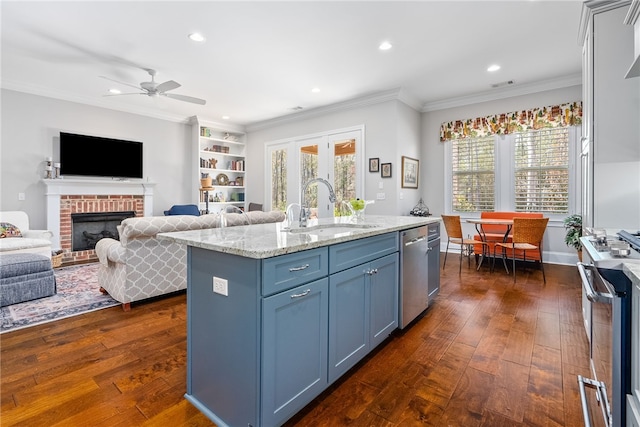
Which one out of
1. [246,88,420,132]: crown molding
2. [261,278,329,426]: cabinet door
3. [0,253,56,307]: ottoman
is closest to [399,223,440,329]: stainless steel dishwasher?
[261,278,329,426]: cabinet door

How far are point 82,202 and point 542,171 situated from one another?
7.73 m

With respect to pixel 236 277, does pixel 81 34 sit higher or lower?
higher

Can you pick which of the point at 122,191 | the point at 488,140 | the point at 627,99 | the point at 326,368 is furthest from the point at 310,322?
the point at 122,191

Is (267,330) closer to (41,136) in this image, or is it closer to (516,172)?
(516,172)

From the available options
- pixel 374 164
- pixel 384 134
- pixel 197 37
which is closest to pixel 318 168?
pixel 374 164

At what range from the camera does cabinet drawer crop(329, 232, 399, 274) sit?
5.65ft

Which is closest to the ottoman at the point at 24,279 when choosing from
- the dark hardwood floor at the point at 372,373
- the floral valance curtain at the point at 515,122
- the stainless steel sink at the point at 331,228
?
the dark hardwood floor at the point at 372,373

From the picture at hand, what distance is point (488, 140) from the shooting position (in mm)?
5438

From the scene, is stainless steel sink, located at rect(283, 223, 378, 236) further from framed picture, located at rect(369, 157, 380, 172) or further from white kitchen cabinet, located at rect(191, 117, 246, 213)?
white kitchen cabinet, located at rect(191, 117, 246, 213)

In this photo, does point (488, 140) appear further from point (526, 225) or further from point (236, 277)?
point (236, 277)

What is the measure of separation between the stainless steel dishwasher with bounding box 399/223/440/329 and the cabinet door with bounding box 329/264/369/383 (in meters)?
0.58

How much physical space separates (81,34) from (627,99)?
16.5ft

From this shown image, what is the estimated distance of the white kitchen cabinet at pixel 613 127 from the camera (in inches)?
85.9

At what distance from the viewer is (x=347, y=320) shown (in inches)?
72.3
